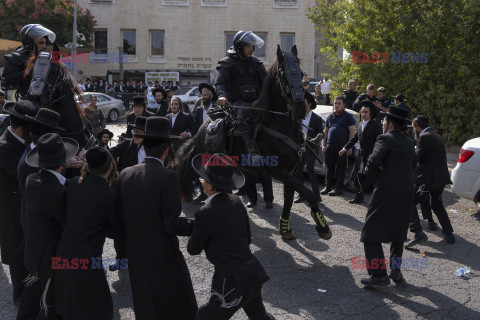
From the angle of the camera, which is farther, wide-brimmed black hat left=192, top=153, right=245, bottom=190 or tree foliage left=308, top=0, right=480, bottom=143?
tree foliage left=308, top=0, right=480, bottom=143

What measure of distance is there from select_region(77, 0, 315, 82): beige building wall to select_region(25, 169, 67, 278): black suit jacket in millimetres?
32909

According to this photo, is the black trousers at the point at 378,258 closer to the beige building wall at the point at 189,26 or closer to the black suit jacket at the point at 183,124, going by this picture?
the black suit jacket at the point at 183,124

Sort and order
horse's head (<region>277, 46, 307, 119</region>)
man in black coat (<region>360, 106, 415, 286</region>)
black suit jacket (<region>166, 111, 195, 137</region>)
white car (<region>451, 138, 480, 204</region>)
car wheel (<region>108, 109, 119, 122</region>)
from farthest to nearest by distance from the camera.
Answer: car wheel (<region>108, 109, 119, 122</region>), black suit jacket (<region>166, 111, 195, 137</region>), white car (<region>451, 138, 480, 204</region>), horse's head (<region>277, 46, 307, 119</region>), man in black coat (<region>360, 106, 415, 286</region>)

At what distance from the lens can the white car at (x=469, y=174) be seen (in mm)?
8305

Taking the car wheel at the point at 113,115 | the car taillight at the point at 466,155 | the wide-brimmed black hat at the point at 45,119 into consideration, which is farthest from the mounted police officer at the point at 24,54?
the car wheel at the point at 113,115

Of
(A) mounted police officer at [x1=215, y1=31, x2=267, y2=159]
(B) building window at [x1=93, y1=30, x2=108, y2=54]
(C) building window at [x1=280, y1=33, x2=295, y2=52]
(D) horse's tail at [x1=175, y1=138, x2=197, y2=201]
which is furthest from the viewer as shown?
(C) building window at [x1=280, y1=33, x2=295, y2=52]

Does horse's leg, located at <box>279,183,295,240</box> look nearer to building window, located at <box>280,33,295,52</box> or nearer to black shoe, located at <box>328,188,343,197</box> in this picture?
black shoe, located at <box>328,188,343,197</box>

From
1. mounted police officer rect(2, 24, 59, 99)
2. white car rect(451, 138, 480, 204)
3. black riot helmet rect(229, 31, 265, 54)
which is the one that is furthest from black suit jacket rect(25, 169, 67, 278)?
white car rect(451, 138, 480, 204)

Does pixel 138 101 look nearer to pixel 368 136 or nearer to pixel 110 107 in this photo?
pixel 368 136

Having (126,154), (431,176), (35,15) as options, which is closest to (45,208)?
(126,154)

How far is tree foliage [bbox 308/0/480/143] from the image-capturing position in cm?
1480

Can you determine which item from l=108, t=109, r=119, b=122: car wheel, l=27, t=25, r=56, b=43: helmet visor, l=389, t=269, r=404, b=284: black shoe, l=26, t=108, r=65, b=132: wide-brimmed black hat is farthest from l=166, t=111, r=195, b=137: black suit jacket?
l=108, t=109, r=119, b=122: car wheel

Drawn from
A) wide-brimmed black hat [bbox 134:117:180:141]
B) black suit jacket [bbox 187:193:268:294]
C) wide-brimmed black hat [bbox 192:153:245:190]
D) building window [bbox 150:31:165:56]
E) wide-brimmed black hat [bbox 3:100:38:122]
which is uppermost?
building window [bbox 150:31:165:56]

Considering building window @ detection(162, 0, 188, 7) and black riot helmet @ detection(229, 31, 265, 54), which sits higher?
building window @ detection(162, 0, 188, 7)
